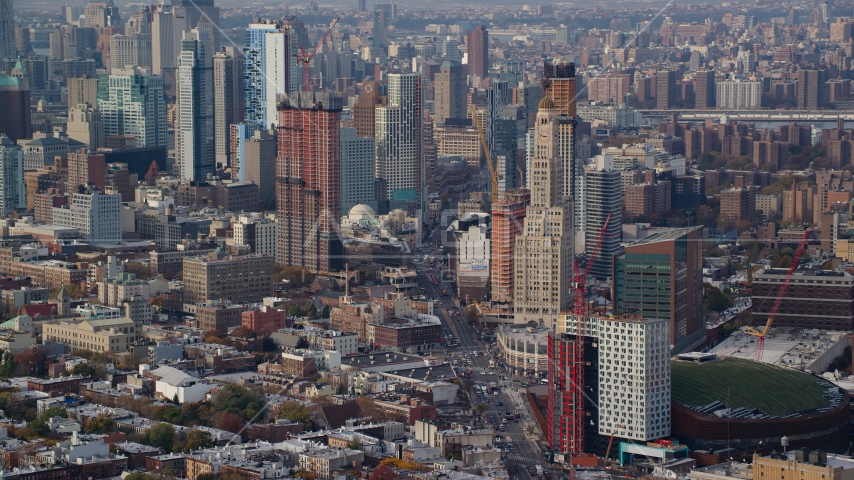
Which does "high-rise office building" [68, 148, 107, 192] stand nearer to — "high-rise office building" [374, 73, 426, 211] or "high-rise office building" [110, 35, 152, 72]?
"high-rise office building" [374, 73, 426, 211]

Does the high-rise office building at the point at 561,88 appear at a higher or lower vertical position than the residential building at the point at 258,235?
higher

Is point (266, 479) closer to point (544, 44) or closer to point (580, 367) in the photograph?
point (580, 367)

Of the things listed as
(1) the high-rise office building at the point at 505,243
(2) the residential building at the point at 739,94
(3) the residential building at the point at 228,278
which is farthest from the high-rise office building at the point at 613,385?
(2) the residential building at the point at 739,94

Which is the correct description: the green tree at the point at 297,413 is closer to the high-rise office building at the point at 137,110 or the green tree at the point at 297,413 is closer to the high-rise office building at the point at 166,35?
the high-rise office building at the point at 137,110

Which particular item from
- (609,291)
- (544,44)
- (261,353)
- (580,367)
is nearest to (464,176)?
(544,44)

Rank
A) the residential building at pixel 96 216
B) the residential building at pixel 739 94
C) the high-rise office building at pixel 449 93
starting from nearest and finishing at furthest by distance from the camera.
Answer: the residential building at pixel 96 216 → the high-rise office building at pixel 449 93 → the residential building at pixel 739 94

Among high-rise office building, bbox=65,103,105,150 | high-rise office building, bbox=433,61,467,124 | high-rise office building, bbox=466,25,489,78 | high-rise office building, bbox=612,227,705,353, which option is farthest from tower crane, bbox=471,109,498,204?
high-rise office building, bbox=612,227,705,353
